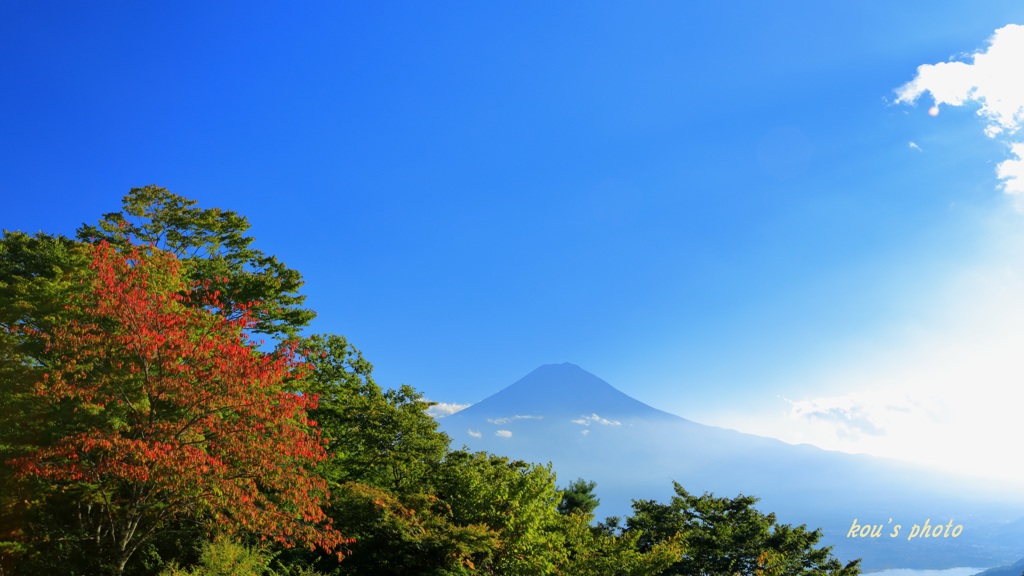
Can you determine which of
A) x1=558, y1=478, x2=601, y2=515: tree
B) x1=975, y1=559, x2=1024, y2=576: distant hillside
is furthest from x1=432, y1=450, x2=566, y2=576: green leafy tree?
x1=975, y1=559, x2=1024, y2=576: distant hillside

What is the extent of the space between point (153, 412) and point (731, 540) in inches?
1046

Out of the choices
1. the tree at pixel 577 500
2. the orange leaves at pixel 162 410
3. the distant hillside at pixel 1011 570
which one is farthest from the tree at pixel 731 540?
the distant hillside at pixel 1011 570

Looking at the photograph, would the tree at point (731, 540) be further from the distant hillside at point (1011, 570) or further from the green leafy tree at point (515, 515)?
the distant hillside at point (1011, 570)

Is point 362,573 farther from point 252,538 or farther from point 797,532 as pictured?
point 797,532

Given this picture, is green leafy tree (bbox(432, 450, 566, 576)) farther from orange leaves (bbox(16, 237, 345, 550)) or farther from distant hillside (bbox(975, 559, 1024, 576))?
distant hillside (bbox(975, 559, 1024, 576))

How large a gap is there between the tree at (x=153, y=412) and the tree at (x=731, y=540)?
19121mm

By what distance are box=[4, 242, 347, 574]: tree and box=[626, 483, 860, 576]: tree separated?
62.7ft

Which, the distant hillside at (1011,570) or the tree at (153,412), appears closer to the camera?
the tree at (153,412)

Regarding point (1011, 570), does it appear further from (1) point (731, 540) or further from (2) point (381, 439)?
(2) point (381, 439)

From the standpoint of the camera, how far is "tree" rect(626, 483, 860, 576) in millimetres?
28172

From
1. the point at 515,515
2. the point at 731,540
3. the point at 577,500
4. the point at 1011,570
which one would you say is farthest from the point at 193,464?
the point at 1011,570

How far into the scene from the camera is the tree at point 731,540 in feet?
92.4

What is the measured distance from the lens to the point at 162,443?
12781mm

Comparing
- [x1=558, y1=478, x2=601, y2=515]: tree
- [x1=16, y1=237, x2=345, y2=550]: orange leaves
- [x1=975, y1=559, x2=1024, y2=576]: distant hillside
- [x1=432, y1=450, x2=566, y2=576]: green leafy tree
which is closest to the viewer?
[x1=16, y1=237, x2=345, y2=550]: orange leaves
